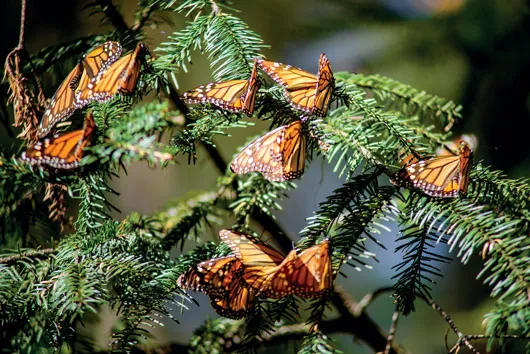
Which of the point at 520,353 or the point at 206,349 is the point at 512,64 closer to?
the point at 520,353

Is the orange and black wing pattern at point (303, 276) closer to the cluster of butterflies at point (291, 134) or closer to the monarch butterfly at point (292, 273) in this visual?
the monarch butterfly at point (292, 273)

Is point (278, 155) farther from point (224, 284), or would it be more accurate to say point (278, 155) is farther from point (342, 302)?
point (342, 302)

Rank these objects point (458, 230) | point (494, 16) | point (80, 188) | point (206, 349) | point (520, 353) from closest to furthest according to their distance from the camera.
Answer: point (458, 230)
point (80, 188)
point (206, 349)
point (520, 353)
point (494, 16)

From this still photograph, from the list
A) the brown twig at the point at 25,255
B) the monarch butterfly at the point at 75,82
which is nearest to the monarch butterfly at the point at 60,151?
the monarch butterfly at the point at 75,82

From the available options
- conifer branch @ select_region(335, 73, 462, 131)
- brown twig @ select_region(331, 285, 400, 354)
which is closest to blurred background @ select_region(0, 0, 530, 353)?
brown twig @ select_region(331, 285, 400, 354)

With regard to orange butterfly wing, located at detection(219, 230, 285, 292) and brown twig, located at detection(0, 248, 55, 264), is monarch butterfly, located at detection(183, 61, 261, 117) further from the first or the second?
brown twig, located at detection(0, 248, 55, 264)

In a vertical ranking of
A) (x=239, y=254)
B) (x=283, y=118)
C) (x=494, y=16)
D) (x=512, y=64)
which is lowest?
(x=239, y=254)

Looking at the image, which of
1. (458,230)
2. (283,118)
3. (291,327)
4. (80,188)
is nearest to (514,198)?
(458,230)
